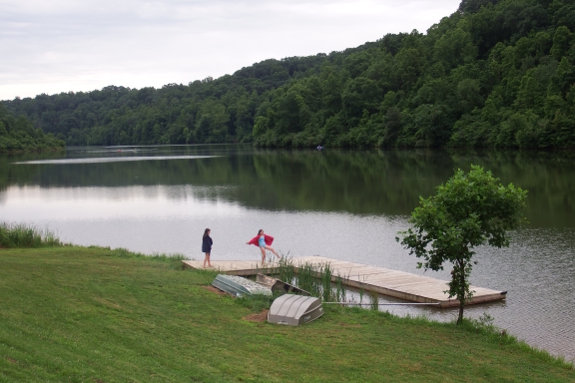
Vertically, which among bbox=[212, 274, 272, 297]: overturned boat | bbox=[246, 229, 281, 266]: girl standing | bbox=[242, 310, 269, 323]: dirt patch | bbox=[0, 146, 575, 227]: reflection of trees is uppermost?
bbox=[0, 146, 575, 227]: reflection of trees

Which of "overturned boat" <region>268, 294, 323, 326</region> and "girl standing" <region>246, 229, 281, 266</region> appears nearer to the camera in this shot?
"overturned boat" <region>268, 294, 323, 326</region>

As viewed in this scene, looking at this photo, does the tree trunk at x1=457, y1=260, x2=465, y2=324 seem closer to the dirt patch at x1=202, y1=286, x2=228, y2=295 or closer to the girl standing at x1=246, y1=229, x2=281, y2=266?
the dirt patch at x1=202, y1=286, x2=228, y2=295

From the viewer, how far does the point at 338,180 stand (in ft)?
181

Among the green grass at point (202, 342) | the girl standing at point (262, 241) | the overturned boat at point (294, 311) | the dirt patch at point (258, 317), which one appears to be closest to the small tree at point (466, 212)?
the green grass at point (202, 342)

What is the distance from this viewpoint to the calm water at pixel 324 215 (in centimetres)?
1944

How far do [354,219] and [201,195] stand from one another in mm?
16882

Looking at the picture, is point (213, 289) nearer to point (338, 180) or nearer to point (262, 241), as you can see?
point (262, 241)

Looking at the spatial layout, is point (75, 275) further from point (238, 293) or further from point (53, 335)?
point (53, 335)

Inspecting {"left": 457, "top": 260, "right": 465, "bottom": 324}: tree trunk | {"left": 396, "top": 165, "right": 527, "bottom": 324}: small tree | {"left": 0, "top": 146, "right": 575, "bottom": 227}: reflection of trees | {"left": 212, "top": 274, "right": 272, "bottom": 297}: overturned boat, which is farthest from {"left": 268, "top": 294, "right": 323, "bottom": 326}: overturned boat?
{"left": 0, "top": 146, "right": 575, "bottom": 227}: reflection of trees

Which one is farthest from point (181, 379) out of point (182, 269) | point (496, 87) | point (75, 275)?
point (496, 87)

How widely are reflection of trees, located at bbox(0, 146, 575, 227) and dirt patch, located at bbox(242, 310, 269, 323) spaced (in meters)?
20.2

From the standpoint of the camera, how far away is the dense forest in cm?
14012

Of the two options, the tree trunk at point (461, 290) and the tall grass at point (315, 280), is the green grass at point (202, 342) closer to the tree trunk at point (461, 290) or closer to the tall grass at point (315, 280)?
the tree trunk at point (461, 290)

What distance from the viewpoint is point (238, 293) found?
16078 millimetres
